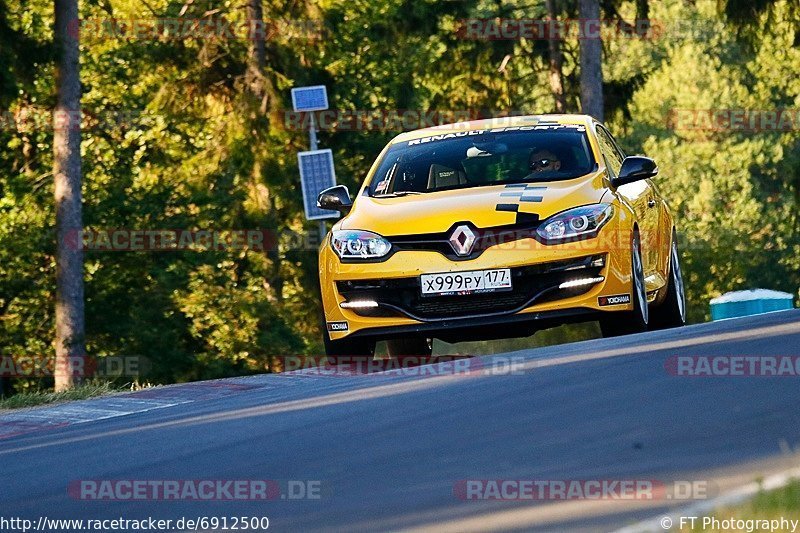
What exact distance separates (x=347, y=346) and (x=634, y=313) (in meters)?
2.03

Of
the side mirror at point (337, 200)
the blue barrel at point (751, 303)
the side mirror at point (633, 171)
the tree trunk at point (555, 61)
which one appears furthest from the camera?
the tree trunk at point (555, 61)

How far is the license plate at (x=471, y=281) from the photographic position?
11.4 metres

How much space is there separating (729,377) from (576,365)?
1161mm

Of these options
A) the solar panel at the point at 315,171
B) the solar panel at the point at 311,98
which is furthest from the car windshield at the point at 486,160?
the solar panel at the point at 315,171

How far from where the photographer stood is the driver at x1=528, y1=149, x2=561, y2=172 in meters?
12.7

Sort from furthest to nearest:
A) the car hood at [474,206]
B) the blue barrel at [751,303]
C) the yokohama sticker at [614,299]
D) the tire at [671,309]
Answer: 1. the blue barrel at [751,303]
2. the tire at [671,309]
3. the yokohama sticker at [614,299]
4. the car hood at [474,206]

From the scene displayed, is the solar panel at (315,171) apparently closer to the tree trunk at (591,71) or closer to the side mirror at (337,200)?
the tree trunk at (591,71)

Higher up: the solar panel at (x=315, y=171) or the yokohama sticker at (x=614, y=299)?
the solar panel at (x=315, y=171)

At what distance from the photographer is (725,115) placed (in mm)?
68938

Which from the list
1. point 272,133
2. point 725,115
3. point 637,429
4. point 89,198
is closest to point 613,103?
point 272,133

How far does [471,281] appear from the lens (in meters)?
11.4

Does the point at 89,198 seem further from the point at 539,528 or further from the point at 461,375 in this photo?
the point at 539,528

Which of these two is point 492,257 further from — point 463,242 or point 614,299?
point 614,299

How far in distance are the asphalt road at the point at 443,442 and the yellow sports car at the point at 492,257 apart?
3.62ft
